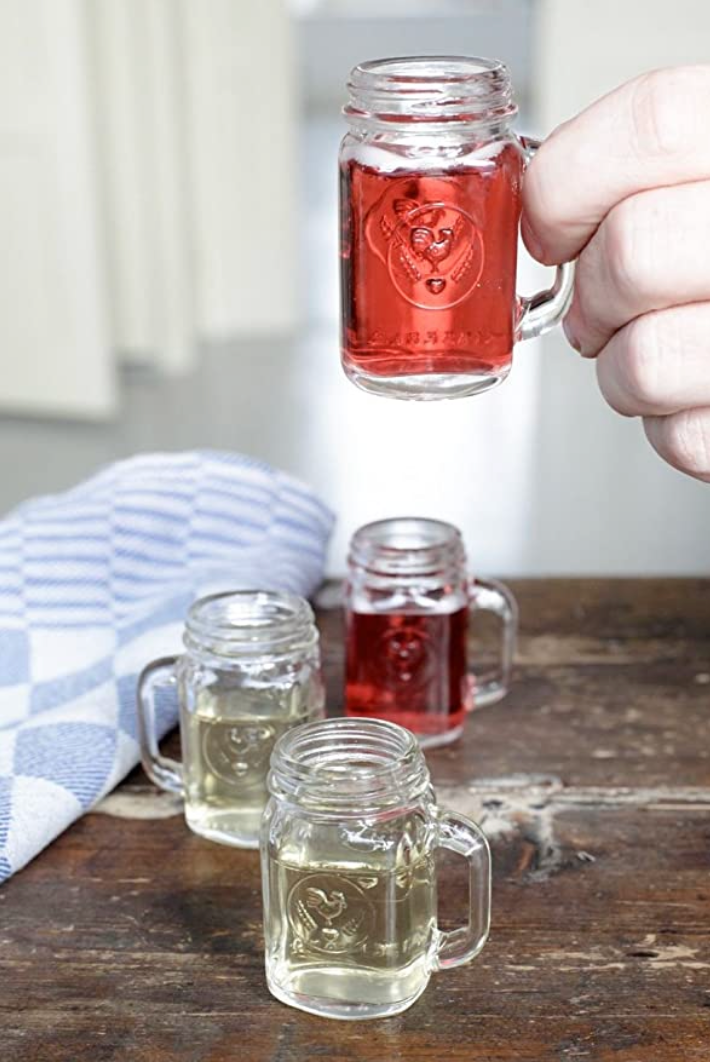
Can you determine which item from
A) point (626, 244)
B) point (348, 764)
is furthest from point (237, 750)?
point (626, 244)

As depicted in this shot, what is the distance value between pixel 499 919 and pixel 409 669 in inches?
9.6

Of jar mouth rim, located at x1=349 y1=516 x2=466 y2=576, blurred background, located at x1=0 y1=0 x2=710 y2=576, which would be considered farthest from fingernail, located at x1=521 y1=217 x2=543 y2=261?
blurred background, located at x1=0 y1=0 x2=710 y2=576

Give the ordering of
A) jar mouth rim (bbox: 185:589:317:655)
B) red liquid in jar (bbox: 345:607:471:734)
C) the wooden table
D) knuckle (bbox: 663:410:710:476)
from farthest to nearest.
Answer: red liquid in jar (bbox: 345:607:471:734) → jar mouth rim (bbox: 185:589:317:655) → knuckle (bbox: 663:410:710:476) → the wooden table

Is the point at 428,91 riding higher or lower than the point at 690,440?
higher

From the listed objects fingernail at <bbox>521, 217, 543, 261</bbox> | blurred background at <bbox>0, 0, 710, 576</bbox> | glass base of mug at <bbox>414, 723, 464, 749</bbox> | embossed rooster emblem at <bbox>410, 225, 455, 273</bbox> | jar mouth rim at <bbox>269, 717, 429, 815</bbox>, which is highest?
embossed rooster emblem at <bbox>410, 225, 455, 273</bbox>

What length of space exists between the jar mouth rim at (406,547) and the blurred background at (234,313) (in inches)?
60.3

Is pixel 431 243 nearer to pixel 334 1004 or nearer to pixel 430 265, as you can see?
pixel 430 265

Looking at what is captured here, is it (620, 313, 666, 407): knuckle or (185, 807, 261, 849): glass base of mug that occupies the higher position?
(620, 313, 666, 407): knuckle

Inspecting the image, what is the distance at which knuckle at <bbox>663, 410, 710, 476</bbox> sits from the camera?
0.81m

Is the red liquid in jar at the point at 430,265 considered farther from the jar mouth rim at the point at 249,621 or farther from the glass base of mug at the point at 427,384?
the jar mouth rim at the point at 249,621

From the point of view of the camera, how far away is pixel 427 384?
79 centimetres

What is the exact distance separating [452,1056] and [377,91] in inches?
18.3

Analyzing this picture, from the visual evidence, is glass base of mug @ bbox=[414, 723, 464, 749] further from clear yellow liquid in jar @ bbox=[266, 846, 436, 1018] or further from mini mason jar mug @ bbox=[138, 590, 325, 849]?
clear yellow liquid in jar @ bbox=[266, 846, 436, 1018]

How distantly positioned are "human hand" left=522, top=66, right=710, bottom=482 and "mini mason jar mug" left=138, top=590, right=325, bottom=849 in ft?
0.85
